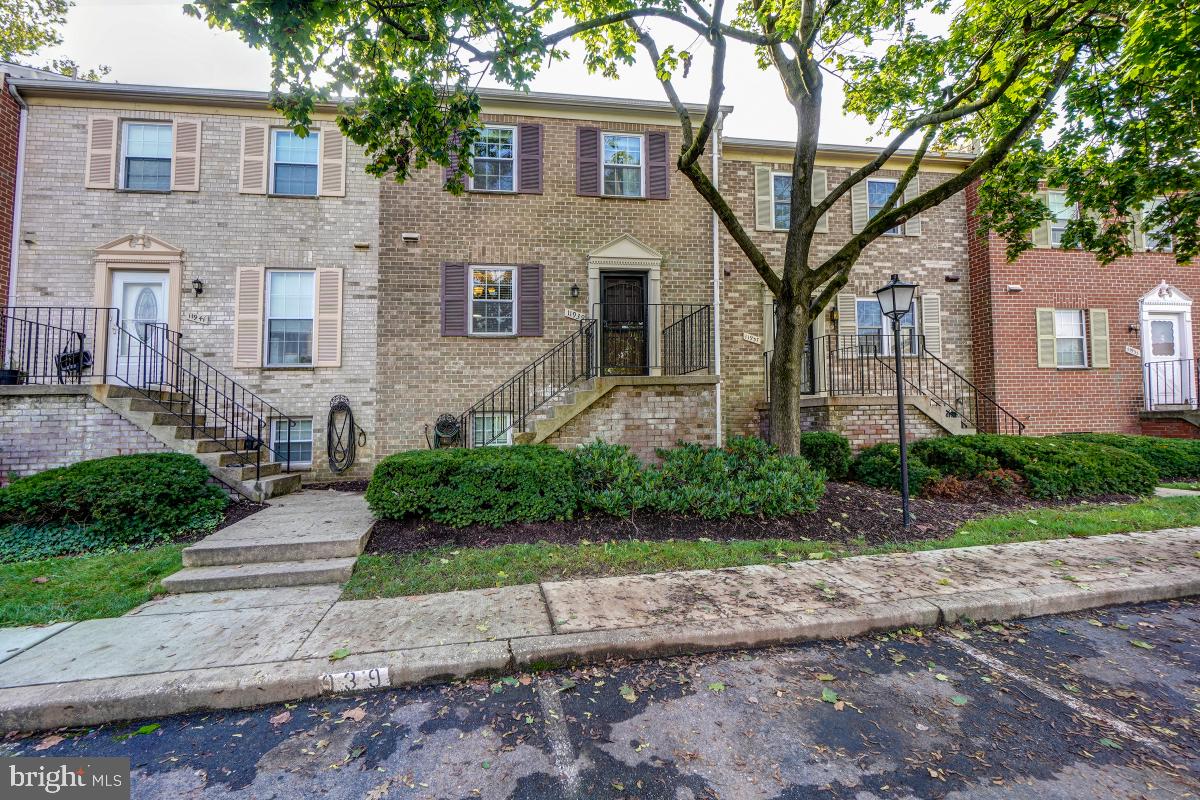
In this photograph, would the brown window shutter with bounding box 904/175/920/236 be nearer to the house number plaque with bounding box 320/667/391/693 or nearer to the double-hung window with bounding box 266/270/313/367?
the double-hung window with bounding box 266/270/313/367

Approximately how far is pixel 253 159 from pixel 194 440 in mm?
5564

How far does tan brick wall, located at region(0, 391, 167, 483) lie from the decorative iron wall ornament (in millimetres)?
2345

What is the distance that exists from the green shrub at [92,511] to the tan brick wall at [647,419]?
14.8 ft

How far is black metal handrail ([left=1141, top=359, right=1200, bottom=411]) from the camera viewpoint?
11438 mm

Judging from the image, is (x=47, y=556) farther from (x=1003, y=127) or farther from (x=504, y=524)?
(x=1003, y=127)

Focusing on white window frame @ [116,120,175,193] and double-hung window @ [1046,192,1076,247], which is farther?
double-hung window @ [1046,192,1076,247]

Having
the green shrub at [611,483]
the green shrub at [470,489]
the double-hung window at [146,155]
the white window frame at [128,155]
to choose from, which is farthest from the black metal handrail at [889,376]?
the double-hung window at [146,155]

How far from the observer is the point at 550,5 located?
19.6 ft

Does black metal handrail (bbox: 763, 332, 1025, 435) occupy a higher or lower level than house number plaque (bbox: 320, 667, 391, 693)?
higher

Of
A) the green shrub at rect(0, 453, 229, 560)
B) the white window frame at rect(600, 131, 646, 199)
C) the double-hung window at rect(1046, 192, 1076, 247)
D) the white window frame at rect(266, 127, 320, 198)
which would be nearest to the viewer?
the green shrub at rect(0, 453, 229, 560)

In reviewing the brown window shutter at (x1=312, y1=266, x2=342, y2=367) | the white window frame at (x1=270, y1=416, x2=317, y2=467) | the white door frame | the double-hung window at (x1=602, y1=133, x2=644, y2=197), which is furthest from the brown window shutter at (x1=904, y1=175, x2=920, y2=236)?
the white window frame at (x1=270, y1=416, x2=317, y2=467)

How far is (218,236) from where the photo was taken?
8.92 meters

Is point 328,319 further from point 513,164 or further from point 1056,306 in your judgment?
point 1056,306

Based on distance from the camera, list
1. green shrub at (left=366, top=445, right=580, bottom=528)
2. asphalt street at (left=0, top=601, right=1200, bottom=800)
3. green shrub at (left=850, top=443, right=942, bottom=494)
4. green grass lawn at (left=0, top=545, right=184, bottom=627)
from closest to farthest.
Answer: asphalt street at (left=0, top=601, right=1200, bottom=800), green grass lawn at (left=0, top=545, right=184, bottom=627), green shrub at (left=366, top=445, right=580, bottom=528), green shrub at (left=850, top=443, right=942, bottom=494)
